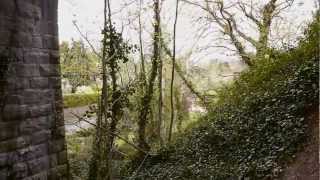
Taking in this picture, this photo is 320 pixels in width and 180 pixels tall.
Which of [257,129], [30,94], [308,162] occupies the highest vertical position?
[30,94]

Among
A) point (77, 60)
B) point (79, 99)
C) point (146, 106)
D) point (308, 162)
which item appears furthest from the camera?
point (79, 99)

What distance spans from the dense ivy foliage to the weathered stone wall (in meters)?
2.27

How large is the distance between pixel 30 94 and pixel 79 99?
7509 mm

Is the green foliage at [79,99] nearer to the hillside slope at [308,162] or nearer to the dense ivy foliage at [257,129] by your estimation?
the dense ivy foliage at [257,129]

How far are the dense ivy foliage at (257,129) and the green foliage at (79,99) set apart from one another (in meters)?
4.08

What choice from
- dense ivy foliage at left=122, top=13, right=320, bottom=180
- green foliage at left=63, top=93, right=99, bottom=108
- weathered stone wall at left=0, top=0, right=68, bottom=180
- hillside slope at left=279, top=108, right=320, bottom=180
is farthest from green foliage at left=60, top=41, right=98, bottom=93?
hillside slope at left=279, top=108, right=320, bottom=180

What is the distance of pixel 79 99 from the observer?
40.8 feet

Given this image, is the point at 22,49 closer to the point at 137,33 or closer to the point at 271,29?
the point at 137,33

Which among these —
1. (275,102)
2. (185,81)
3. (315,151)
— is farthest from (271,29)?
(315,151)

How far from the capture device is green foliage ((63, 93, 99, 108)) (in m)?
12.2

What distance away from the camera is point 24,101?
16.1ft

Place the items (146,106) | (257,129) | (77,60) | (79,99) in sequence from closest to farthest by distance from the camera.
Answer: (257,129), (146,106), (77,60), (79,99)

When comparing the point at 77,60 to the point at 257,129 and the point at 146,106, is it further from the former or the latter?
the point at 257,129

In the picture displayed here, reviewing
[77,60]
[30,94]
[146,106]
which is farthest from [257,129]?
[77,60]
